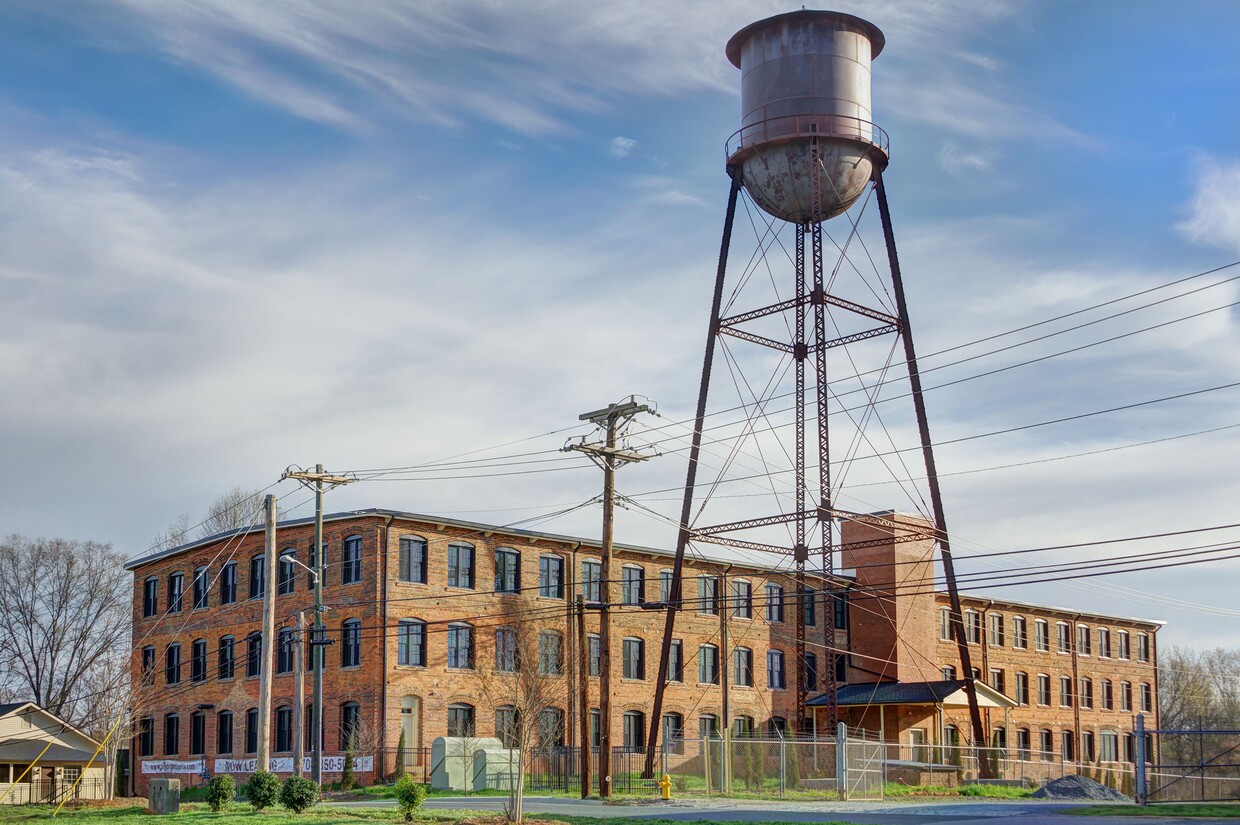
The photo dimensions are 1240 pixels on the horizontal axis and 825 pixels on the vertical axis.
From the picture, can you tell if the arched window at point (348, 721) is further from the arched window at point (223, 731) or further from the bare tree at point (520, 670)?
the arched window at point (223, 731)

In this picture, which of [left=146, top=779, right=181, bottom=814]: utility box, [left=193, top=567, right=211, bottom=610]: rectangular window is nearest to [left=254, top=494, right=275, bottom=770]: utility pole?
[left=146, top=779, right=181, bottom=814]: utility box

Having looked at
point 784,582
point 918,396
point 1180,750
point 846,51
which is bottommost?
point 1180,750

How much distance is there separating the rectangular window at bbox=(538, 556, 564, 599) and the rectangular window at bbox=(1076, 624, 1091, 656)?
32.7m

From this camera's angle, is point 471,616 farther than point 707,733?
No

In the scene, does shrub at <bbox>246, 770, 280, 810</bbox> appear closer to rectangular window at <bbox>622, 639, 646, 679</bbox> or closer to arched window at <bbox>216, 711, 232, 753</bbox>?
arched window at <bbox>216, 711, 232, 753</bbox>

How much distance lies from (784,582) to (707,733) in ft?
25.1

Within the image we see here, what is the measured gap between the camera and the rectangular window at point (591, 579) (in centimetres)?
5258

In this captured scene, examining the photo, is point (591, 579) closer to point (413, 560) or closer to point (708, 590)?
point (708, 590)

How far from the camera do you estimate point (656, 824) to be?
26.8 metres

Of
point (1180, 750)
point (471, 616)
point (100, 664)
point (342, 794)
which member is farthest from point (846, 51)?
point (1180, 750)

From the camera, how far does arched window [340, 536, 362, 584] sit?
4891 cm

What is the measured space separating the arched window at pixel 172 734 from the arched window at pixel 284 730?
22.5ft

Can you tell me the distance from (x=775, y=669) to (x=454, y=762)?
19257 millimetres

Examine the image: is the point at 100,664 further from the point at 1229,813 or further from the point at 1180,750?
the point at 1180,750
